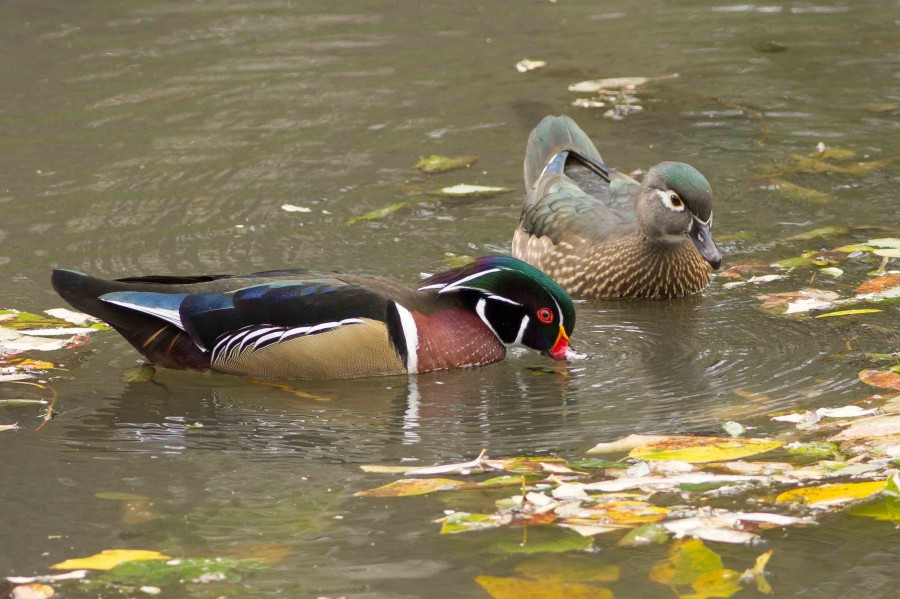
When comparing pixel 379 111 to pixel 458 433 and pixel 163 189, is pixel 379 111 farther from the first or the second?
pixel 458 433

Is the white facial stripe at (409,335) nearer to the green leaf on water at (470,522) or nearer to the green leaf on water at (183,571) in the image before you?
the green leaf on water at (470,522)

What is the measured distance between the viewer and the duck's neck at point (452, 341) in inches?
257

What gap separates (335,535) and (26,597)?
3.21ft

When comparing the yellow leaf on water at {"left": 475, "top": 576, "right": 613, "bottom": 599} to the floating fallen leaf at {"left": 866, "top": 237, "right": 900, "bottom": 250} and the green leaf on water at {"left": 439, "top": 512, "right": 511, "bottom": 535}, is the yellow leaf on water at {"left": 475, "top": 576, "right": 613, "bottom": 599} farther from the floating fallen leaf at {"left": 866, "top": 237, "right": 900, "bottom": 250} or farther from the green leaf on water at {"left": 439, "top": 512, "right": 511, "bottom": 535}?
the floating fallen leaf at {"left": 866, "top": 237, "right": 900, "bottom": 250}

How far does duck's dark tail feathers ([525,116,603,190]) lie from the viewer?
A: 8.88 m

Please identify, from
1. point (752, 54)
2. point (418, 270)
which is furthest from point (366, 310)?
point (752, 54)

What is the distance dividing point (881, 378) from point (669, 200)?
2.10m

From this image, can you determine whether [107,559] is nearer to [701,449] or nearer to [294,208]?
[701,449]

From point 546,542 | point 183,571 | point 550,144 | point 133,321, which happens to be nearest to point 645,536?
point 546,542

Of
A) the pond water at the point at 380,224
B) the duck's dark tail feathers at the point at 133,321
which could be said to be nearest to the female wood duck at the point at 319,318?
the duck's dark tail feathers at the point at 133,321

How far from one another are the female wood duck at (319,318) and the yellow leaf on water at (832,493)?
2.21 m

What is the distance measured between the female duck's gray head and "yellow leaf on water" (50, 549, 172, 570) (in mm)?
3965

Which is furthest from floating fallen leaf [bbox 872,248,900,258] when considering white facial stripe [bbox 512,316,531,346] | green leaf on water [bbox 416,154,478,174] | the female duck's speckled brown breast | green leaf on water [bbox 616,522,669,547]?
green leaf on water [bbox 616,522,669,547]

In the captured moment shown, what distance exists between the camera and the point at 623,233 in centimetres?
802
